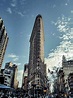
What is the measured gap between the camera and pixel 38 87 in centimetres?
7650

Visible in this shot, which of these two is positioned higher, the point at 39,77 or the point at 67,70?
the point at 67,70

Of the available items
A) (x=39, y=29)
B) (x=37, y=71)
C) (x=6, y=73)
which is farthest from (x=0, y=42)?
(x=6, y=73)

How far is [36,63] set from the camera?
3472 inches

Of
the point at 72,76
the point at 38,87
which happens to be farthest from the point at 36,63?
the point at 72,76

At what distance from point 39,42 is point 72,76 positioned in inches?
1524

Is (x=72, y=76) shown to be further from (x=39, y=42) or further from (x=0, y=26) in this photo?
(x=0, y=26)

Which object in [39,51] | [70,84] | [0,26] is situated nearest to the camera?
→ [0,26]

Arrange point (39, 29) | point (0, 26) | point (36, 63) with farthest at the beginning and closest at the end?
point (39, 29) < point (36, 63) < point (0, 26)

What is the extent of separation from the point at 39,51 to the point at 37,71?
17302 millimetres

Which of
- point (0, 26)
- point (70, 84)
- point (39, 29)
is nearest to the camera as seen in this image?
point (0, 26)

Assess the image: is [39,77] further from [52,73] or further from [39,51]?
[52,73]

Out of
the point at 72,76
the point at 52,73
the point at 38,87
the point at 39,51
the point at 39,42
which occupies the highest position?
the point at 39,42

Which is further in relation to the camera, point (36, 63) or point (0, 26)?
point (36, 63)

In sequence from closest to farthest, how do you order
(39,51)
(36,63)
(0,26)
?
1. (0,26)
2. (36,63)
3. (39,51)
